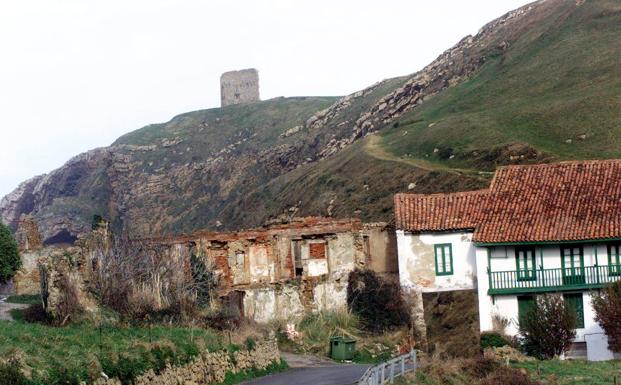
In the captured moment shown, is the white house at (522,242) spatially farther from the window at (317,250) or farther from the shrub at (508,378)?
the shrub at (508,378)

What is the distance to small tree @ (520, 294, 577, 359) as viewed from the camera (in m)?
42.4

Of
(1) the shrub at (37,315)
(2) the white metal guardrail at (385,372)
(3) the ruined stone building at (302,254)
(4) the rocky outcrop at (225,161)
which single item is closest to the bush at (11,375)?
(2) the white metal guardrail at (385,372)

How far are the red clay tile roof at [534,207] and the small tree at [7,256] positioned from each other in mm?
17184

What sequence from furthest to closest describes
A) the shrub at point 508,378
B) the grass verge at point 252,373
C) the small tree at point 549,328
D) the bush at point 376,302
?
the bush at point 376,302
the small tree at point 549,328
the shrub at point 508,378
the grass verge at point 252,373

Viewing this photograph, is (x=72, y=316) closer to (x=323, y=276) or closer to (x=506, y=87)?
(x=323, y=276)

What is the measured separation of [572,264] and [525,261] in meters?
2.01

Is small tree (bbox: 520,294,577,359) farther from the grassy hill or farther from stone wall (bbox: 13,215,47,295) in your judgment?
the grassy hill

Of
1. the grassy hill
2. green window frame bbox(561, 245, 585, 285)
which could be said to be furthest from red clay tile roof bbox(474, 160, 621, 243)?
the grassy hill

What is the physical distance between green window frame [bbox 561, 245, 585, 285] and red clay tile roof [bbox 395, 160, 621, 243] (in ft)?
2.95

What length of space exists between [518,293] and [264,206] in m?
59.5

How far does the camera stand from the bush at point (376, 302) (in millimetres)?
47875

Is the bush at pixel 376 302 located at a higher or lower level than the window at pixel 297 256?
lower

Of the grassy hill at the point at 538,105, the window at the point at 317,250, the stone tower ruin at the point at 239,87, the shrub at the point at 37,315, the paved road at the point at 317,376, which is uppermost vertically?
the stone tower ruin at the point at 239,87

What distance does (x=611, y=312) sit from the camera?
41.6 meters
